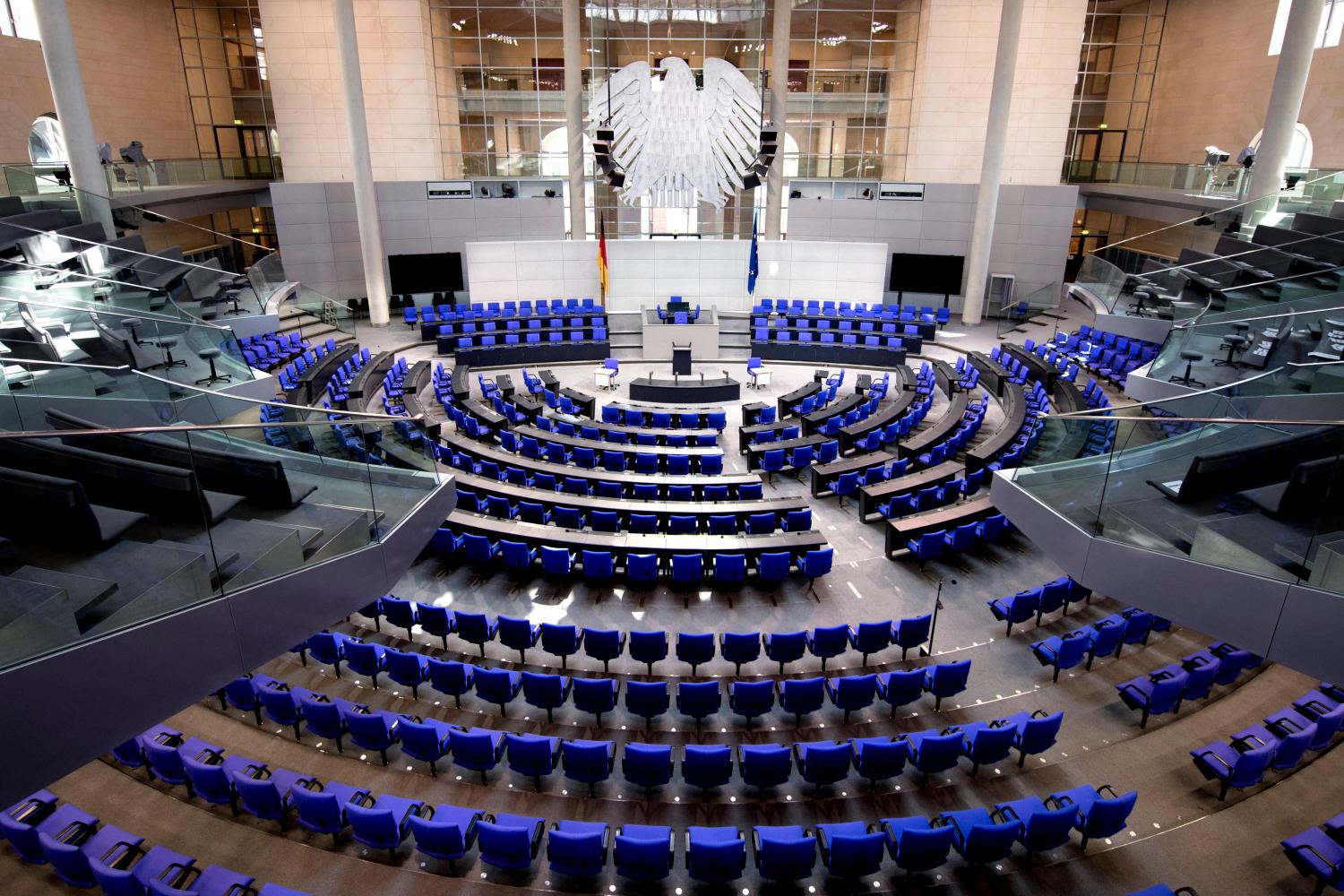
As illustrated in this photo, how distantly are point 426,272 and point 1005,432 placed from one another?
19.5 metres

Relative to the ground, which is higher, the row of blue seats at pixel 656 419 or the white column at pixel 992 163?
the white column at pixel 992 163

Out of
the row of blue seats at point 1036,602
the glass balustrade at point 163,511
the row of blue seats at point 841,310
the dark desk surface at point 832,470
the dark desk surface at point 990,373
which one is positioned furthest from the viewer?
the row of blue seats at point 841,310

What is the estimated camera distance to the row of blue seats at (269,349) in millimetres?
18239

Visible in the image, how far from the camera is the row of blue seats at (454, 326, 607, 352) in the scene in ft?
68.7

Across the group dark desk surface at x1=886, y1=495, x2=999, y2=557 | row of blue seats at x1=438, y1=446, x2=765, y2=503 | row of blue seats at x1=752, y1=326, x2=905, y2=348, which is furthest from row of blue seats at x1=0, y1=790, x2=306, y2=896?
row of blue seats at x1=752, y1=326, x2=905, y2=348

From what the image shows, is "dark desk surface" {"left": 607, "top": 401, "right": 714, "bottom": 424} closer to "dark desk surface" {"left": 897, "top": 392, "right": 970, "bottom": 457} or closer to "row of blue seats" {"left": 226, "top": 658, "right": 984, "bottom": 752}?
"dark desk surface" {"left": 897, "top": 392, "right": 970, "bottom": 457}

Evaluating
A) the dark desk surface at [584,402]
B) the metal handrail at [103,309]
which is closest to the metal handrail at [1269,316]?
the dark desk surface at [584,402]

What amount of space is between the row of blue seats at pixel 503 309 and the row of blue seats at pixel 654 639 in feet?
50.2

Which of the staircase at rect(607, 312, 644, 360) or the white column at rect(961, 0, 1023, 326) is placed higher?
the white column at rect(961, 0, 1023, 326)

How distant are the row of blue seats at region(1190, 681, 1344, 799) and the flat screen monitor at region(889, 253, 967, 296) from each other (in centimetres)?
1994

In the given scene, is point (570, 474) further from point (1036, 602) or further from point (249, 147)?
point (249, 147)

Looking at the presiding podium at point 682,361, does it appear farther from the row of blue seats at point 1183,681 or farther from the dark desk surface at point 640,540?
the row of blue seats at point 1183,681

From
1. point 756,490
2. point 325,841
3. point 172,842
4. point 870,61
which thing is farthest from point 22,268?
point 870,61

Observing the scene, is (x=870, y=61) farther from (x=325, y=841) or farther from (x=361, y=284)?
(x=325, y=841)
